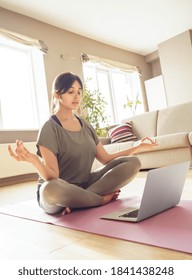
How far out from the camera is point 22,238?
3.53 feet

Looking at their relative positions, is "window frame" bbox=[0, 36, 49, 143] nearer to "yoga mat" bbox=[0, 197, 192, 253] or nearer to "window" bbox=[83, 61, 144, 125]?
"window" bbox=[83, 61, 144, 125]

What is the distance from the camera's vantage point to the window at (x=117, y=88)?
18.8 feet

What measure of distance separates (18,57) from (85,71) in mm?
1501

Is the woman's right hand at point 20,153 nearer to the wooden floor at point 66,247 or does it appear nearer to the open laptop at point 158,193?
the wooden floor at point 66,247

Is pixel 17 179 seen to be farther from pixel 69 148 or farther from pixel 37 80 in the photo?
pixel 69 148

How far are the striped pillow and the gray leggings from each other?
7.31ft

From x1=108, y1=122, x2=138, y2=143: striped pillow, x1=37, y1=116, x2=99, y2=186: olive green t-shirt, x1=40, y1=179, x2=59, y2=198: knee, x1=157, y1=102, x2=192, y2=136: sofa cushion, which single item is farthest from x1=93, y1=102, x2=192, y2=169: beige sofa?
x1=40, y1=179, x2=59, y2=198: knee

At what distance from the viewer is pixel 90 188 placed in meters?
1.49

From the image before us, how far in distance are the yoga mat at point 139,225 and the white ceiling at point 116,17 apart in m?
3.47

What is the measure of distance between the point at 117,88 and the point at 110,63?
85cm

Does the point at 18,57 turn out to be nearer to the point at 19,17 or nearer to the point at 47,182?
the point at 19,17

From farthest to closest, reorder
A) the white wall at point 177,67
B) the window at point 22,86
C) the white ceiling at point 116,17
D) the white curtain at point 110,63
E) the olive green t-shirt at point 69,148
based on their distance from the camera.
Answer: the white wall at point 177,67 < the white curtain at point 110,63 < the window at point 22,86 < the white ceiling at point 116,17 < the olive green t-shirt at point 69,148

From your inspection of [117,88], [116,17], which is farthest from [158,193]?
[117,88]

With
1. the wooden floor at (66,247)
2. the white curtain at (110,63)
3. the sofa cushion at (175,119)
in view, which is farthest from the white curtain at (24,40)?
the wooden floor at (66,247)
